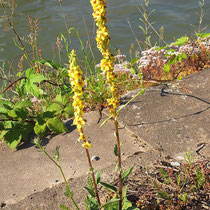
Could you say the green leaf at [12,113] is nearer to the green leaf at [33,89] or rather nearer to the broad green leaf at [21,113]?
the broad green leaf at [21,113]

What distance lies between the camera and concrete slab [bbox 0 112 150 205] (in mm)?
2781

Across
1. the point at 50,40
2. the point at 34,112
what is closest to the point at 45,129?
the point at 34,112

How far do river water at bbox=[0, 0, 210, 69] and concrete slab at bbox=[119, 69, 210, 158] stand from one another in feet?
14.7

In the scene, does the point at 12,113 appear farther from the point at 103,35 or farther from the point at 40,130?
the point at 103,35

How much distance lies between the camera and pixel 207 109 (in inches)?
132

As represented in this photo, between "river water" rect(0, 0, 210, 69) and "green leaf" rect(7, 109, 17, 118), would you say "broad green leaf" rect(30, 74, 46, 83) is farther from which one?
"river water" rect(0, 0, 210, 69)

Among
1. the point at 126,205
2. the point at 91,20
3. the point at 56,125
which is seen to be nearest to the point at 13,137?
the point at 56,125

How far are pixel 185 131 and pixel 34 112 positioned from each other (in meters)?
1.59

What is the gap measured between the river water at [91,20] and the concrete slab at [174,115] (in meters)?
4.47

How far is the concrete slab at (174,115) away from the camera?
299 cm

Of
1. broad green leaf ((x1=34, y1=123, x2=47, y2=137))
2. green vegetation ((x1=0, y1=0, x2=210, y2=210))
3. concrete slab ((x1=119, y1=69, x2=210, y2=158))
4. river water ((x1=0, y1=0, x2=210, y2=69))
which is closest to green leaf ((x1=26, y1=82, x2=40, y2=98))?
green vegetation ((x1=0, y1=0, x2=210, y2=210))

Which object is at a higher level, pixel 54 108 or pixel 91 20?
pixel 54 108

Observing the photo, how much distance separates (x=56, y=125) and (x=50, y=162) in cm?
45

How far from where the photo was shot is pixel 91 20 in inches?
364
